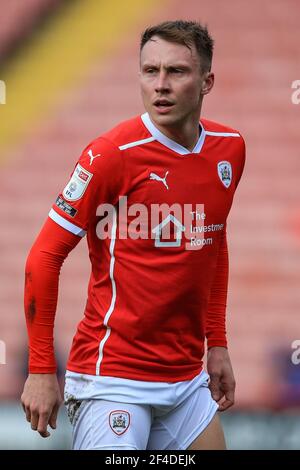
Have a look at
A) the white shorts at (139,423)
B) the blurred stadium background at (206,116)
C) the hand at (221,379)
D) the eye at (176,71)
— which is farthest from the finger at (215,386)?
the blurred stadium background at (206,116)

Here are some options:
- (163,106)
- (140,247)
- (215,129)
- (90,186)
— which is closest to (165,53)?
(163,106)

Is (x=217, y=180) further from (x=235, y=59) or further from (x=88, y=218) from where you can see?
(x=235, y=59)

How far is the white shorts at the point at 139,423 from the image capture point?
3.51m

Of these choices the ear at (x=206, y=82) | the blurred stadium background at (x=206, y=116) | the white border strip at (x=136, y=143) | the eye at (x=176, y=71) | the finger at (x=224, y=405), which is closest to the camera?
the white border strip at (x=136, y=143)

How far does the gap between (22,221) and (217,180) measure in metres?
2.42

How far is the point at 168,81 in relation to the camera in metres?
3.60

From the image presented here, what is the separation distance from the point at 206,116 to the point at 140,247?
97.3 inches

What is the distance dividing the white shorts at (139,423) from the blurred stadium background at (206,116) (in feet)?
7.15

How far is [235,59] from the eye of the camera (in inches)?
234

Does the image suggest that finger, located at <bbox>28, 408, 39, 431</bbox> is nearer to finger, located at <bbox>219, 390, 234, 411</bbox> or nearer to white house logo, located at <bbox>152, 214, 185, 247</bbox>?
white house logo, located at <bbox>152, 214, 185, 247</bbox>

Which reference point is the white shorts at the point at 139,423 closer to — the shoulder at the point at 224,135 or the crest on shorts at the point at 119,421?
the crest on shorts at the point at 119,421

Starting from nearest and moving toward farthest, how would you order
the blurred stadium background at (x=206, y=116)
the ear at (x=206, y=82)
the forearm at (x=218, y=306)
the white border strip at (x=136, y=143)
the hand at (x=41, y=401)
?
1. the hand at (x=41, y=401)
2. the white border strip at (x=136, y=143)
3. the ear at (x=206, y=82)
4. the forearm at (x=218, y=306)
5. the blurred stadium background at (x=206, y=116)

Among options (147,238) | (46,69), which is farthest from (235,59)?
(147,238)

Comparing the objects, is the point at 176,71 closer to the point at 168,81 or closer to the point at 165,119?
the point at 168,81
